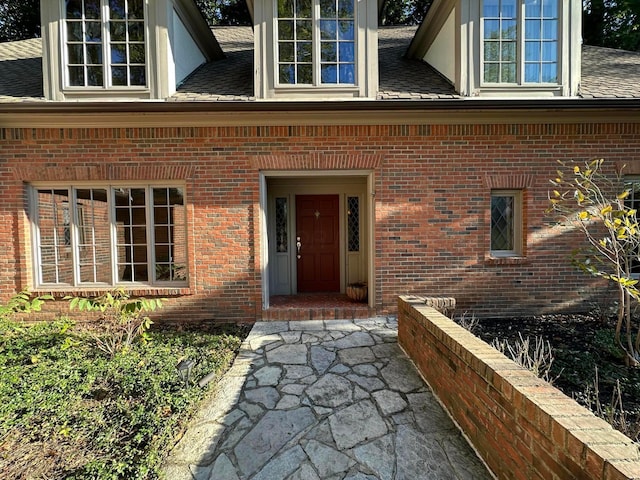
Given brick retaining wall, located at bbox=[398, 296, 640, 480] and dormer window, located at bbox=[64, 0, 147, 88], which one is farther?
dormer window, located at bbox=[64, 0, 147, 88]

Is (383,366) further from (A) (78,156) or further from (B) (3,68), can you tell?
(B) (3,68)

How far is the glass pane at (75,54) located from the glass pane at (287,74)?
3230 millimetres

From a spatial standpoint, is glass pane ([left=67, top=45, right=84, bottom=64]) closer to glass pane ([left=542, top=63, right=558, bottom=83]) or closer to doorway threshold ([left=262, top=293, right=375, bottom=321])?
doorway threshold ([left=262, top=293, right=375, bottom=321])

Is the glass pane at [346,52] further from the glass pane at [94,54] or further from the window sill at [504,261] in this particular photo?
the window sill at [504,261]

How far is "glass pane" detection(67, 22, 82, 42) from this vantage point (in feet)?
16.7

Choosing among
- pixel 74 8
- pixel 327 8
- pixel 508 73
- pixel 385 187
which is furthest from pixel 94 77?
pixel 508 73

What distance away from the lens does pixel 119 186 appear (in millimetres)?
5254

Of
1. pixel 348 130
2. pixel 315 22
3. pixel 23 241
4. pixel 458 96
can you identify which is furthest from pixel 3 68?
pixel 458 96

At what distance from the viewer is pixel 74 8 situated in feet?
16.7

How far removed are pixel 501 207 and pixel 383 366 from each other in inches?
145

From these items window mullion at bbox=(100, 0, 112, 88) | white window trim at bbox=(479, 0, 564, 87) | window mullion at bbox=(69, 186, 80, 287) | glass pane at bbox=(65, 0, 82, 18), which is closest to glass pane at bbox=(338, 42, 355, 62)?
white window trim at bbox=(479, 0, 564, 87)

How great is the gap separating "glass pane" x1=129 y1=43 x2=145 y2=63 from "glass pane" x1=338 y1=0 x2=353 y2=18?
3320 mm

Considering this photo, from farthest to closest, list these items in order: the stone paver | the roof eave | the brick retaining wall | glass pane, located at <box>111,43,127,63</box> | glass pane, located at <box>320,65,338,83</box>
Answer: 1. glass pane, located at <box>320,65,338,83</box>
2. glass pane, located at <box>111,43,127,63</box>
3. the roof eave
4. the stone paver
5. the brick retaining wall

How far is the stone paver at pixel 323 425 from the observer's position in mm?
2283
